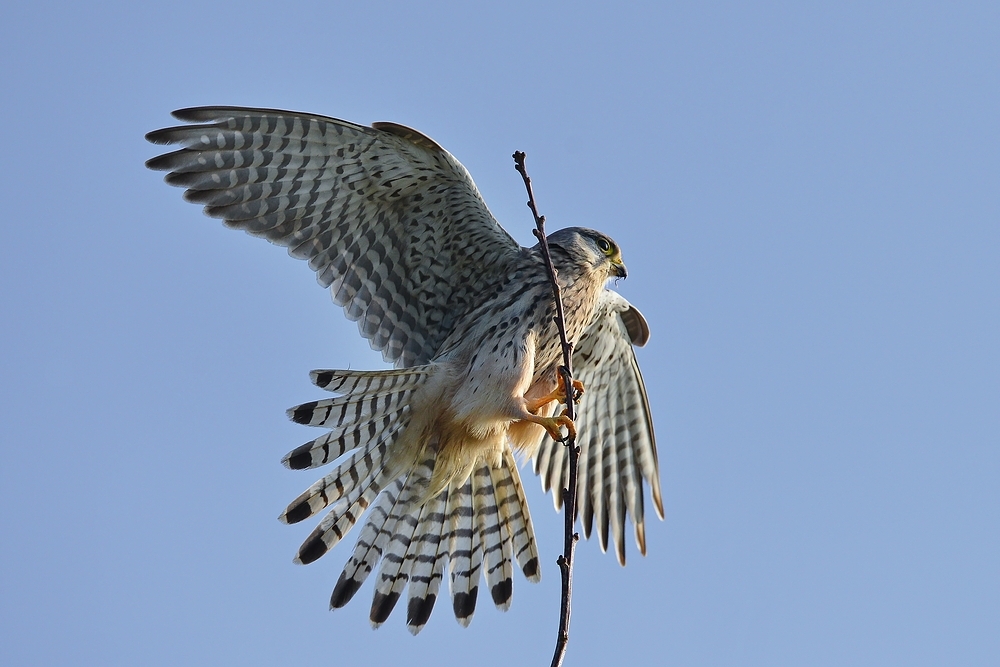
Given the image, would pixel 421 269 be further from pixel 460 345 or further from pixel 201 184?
pixel 201 184

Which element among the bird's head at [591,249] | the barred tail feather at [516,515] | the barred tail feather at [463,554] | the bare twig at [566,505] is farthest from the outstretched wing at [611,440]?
the bare twig at [566,505]

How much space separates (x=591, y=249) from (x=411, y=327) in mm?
888

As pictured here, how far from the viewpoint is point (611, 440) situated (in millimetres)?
5734

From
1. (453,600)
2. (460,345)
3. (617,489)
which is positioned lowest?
(453,600)

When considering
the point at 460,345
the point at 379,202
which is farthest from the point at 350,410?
the point at 379,202

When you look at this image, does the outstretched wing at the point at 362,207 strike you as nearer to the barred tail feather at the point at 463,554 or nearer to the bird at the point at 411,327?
the bird at the point at 411,327

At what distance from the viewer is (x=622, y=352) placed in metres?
5.62

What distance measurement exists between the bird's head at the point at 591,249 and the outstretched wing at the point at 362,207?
10.9 inches

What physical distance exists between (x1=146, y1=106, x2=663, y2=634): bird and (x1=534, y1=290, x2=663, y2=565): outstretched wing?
55 cm

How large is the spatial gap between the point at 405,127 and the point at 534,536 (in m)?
1.90

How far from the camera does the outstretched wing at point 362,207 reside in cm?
428

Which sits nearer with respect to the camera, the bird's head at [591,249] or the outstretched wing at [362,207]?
the outstretched wing at [362,207]

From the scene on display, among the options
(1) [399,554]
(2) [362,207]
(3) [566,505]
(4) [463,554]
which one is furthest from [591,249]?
(3) [566,505]

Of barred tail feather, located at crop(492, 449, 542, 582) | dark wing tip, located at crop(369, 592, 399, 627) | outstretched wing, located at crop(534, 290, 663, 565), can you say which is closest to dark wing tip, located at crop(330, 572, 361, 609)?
dark wing tip, located at crop(369, 592, 399, 627)
